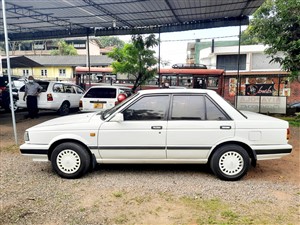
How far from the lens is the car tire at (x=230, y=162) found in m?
4.23

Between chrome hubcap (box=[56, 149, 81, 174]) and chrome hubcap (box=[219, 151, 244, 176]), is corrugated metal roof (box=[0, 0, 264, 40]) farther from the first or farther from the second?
chrome hubcap (box=[219, 151, 244, 176])

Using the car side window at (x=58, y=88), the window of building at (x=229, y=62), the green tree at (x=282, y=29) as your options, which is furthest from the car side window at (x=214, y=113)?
the window of building at (x=229, y=62)

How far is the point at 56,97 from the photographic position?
1088 cm

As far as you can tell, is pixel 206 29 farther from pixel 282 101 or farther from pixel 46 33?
pixel 46 33

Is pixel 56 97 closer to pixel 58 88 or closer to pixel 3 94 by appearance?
pixel 58 88

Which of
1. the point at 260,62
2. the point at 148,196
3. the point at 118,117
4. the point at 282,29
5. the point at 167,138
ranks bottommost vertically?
the point at 148,196

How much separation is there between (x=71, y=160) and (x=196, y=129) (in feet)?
6.91

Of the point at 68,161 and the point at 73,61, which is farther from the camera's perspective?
the point at 73,61

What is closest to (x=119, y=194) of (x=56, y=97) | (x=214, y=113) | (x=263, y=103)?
(x=214, y=113)

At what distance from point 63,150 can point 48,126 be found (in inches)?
18.9

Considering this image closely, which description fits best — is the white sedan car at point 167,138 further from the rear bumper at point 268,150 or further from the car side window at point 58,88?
the car side window at point 58,88

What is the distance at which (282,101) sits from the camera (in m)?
12.3

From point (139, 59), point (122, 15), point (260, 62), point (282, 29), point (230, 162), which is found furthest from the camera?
point (260, 62)

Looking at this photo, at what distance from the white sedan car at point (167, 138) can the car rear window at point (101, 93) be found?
515cm
